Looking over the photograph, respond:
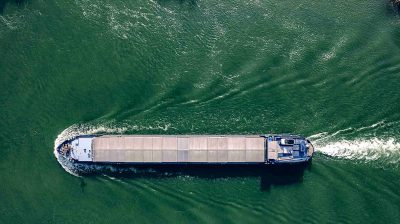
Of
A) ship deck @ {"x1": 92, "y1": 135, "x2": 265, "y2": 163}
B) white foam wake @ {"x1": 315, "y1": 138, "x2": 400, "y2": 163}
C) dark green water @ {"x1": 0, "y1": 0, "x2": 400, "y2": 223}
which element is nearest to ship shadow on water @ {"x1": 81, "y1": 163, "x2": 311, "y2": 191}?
dark green water @ {"x1": 0, "y1": 0, "x2": 400, "y2": 223}

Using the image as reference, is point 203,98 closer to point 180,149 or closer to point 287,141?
point 180,149

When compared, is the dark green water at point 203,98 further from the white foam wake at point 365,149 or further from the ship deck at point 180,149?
the ship deck at point 180,149

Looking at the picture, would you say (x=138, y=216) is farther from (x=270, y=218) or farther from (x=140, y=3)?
(x=140, y=3)

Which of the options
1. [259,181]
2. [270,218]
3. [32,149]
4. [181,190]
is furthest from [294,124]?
[32,149]

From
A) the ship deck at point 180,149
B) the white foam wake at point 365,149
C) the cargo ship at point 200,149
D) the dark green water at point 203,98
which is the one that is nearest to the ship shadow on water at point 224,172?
the dark green water at point 203,98

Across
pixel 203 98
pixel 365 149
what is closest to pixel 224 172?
pixel 203 98
